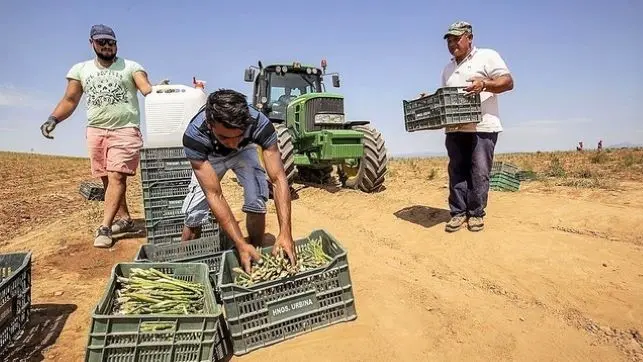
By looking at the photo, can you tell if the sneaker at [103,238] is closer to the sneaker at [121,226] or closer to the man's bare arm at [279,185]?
the sneaker at [121,226]

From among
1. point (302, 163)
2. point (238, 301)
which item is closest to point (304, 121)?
point (302, 163)

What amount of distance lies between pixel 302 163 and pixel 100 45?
4964 mm

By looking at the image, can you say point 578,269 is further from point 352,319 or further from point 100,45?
point 100,45

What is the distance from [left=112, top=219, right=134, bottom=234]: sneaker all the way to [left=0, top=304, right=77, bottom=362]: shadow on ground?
72.4 inches

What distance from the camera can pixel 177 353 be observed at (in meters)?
2.36

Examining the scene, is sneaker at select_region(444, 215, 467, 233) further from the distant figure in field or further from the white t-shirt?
the white t-shirt

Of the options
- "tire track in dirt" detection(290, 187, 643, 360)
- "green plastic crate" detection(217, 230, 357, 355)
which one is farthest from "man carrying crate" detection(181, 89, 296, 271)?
"tire track in dirt" detection(290, 187, 643, 360)

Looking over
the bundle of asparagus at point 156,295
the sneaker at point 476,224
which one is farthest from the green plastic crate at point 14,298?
the sneaker at point 476,224

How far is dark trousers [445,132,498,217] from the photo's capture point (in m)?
4.72

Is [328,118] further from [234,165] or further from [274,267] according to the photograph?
[274,267]

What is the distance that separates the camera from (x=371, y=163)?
852cm

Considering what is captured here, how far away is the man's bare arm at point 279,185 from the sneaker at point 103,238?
238cm

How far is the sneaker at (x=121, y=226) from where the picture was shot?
17.1 ft

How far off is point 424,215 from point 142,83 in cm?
387
